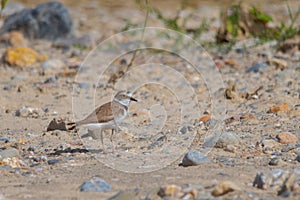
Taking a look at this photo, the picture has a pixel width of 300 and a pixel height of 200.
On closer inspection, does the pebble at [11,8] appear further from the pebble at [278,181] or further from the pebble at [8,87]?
the pebble at [278,181]

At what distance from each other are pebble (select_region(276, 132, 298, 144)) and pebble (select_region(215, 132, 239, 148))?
1.16 feet

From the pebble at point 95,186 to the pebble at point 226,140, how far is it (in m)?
1.39

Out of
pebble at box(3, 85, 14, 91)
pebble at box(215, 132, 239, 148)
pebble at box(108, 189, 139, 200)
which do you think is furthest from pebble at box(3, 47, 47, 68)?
pebble at box(108, 189, 139, 200)

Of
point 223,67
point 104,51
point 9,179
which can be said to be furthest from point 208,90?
point 9,179

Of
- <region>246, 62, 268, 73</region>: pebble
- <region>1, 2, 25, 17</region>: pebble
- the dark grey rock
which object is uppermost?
<region>1, 2, 25, 17</region>: pebble

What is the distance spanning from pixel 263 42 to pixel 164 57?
4.42 ft

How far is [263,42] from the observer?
938 centimetres

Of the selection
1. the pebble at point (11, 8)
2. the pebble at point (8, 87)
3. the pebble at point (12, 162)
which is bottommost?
the pebble at point (12, 162)

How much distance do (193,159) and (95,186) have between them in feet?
2.88

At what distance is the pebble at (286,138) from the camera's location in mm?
5672

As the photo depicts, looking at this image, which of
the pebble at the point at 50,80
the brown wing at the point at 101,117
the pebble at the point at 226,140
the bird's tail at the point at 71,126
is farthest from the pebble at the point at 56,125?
the pebble at the point at 50,80

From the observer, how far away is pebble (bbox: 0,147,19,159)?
5.38 meters

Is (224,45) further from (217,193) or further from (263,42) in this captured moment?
(217,193)

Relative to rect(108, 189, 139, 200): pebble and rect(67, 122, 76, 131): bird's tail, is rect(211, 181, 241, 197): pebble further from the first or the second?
rect(67, 122, 76, 131): bird's tail
